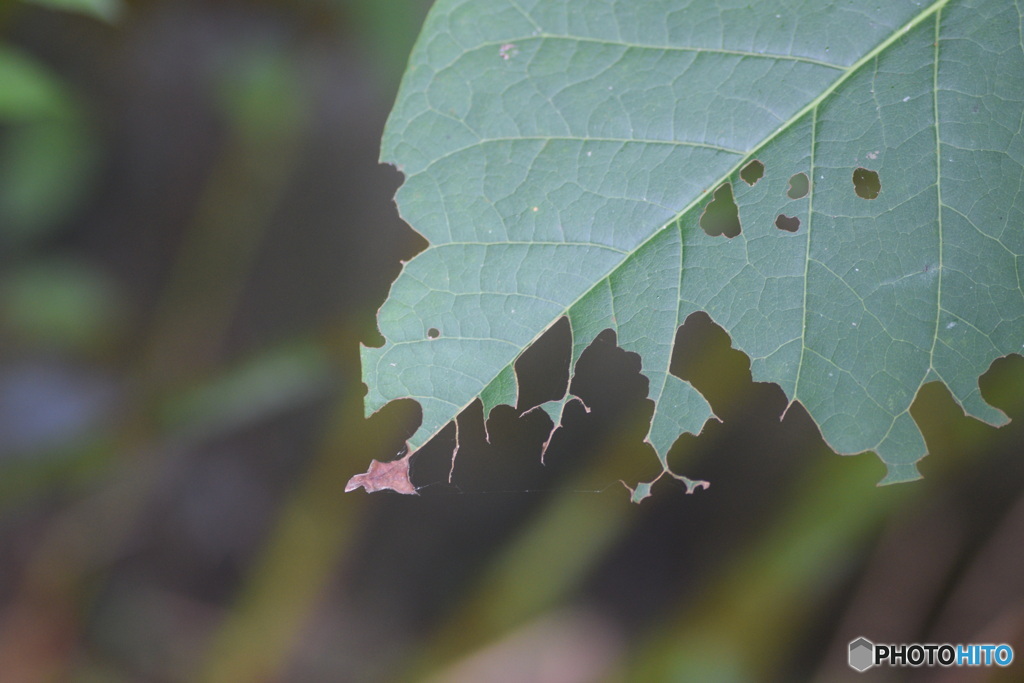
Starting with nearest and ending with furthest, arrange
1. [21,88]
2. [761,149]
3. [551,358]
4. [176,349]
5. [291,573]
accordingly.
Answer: [761,149], [551,358], [21,88], [291,573], [176,349]

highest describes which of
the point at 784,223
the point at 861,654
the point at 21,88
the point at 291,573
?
the point at 21,88

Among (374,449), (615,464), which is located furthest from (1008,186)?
(374,449)

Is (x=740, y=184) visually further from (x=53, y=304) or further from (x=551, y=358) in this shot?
(x=53, y=304)

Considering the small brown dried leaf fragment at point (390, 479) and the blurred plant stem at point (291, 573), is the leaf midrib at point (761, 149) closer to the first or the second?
the small brown dried leaf fragment at point (390, 479)

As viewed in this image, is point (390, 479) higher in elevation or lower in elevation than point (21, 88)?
lower

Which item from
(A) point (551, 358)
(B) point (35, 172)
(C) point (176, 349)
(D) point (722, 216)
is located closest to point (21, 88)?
(B) point (35, 172)

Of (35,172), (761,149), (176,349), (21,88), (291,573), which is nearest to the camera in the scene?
(761,149)

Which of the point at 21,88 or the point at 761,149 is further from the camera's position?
the point at 21,88
